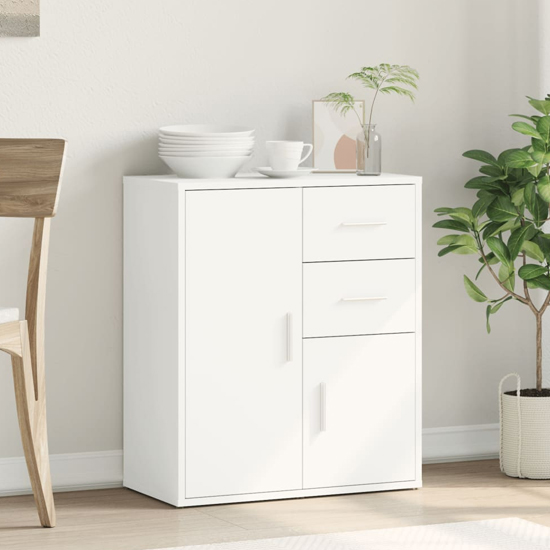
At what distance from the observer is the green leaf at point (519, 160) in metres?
3.09

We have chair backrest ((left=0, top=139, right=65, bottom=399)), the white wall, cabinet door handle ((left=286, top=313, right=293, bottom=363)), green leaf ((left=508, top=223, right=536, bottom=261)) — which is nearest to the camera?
chair backrest ((left=0, top=139, right=65, bottom=399))

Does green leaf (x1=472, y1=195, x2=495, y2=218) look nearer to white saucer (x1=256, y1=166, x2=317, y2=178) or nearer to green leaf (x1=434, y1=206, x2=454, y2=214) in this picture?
green leaf (x1=434, y1=206, x2=454, y2=214)

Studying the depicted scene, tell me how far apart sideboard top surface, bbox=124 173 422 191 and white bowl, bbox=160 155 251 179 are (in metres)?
0.03

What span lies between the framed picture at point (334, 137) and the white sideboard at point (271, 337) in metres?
0.16

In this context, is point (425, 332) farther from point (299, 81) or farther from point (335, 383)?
point (299, 81)

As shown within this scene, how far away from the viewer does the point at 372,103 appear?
3285 mm

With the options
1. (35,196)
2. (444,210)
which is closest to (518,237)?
(444,210)

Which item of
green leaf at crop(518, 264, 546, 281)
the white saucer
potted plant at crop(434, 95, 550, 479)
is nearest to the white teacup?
the white saucer

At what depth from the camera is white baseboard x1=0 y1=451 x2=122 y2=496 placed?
3018mm

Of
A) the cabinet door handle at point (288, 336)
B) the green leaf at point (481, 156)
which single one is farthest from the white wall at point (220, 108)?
the cabinet door handle at point (288, 336)

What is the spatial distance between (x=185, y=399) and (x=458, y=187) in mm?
1118

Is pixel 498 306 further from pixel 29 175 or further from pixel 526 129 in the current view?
pixel 29 175

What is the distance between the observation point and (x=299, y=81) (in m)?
3.26

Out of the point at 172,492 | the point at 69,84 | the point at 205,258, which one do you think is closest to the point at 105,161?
the point at 69,84
